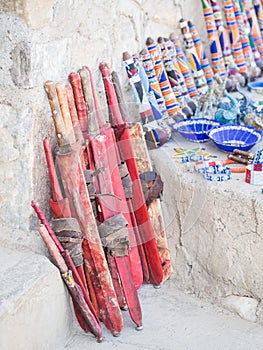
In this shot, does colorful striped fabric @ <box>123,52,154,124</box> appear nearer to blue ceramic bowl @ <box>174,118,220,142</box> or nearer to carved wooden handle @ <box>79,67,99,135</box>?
blue ceramic bowl @ <box>174,118,220,142</box>

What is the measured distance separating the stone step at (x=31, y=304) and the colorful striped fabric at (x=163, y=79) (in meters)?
0.95

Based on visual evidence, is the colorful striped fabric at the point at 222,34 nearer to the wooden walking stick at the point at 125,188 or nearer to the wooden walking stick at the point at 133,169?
the wooden walking stick at the point at 133,169

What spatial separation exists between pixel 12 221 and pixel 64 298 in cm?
29

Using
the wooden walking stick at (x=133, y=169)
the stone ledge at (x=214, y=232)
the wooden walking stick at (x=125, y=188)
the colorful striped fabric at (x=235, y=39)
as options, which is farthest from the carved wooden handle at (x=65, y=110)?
the colorful striped fabric at (x=235, y=39)

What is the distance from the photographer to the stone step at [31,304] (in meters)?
1.52

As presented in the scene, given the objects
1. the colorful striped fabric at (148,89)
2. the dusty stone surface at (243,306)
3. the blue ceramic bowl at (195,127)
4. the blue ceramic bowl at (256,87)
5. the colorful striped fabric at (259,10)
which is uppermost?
the colorful striped fabric at (259,10)

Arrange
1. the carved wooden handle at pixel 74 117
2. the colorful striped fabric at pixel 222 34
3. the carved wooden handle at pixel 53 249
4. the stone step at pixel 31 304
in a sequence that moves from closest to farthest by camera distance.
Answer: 1. the stone step at pixel 31 304
2. the carved wooden handle at pixel 53 249
3. the carved wooden handle at pixel 74 117
4. the colorful striped fabric at pixel 222 34

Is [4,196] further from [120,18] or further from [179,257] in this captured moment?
[120,18]

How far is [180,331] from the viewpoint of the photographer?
6.02ft

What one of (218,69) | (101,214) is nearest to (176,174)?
(101,214)

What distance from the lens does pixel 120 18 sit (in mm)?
2193

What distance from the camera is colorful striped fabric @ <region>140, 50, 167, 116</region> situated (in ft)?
7.48

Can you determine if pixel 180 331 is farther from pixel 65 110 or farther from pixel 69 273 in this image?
pixel 65 110

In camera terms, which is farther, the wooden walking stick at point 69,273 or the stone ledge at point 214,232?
the stone ledge at point 214,232
